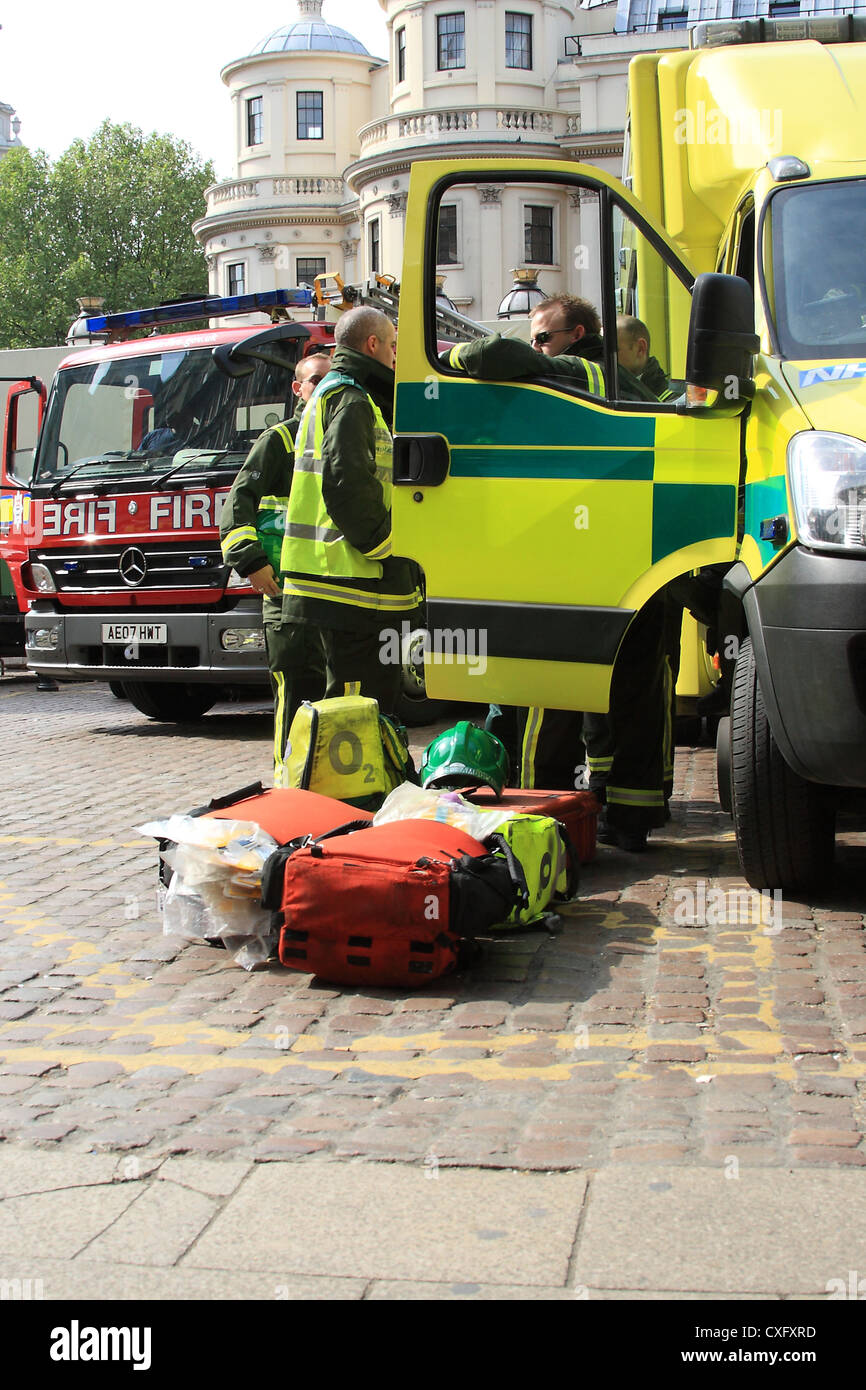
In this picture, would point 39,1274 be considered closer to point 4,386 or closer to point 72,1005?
point 72,1005

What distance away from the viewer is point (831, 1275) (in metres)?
2.60

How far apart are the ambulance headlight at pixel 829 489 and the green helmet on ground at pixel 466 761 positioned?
1654 millimetres

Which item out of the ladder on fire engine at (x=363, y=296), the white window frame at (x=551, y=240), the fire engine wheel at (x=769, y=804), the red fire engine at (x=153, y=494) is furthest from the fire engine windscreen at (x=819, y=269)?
the white window frame at (x=551, y=240)

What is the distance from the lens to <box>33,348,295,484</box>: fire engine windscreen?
9.90 m

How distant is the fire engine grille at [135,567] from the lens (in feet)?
33.1

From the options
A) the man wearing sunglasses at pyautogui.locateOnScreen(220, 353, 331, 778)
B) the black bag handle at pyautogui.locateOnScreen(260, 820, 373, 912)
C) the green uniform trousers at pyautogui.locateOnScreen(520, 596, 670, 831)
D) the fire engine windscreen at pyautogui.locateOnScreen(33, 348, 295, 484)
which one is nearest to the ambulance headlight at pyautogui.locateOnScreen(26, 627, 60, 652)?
the fire engine windscreen at pyautogui.locateOnScreen(33, 348, 295, 484)

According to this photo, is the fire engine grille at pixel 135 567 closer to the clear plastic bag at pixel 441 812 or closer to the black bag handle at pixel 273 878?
the clear plastic bag at pixel 441 812

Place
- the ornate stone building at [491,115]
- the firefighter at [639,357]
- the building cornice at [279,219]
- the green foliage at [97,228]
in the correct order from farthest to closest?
the green foliage at [97,228] < the building cornice at [279,219] < the ornate stone building at [491,115] < the firefighter at [639,357]

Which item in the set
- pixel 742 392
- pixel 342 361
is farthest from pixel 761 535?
pixel 342 361

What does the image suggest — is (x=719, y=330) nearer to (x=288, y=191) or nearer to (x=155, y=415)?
(x=155, y=415)

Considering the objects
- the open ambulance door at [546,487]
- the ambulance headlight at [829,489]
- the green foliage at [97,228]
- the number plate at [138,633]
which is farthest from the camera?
the green foliage at [97,228]

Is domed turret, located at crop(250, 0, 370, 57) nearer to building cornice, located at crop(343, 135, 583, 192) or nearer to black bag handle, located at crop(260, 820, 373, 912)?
building cornice, located at crop(343, 135, 583, 192)
